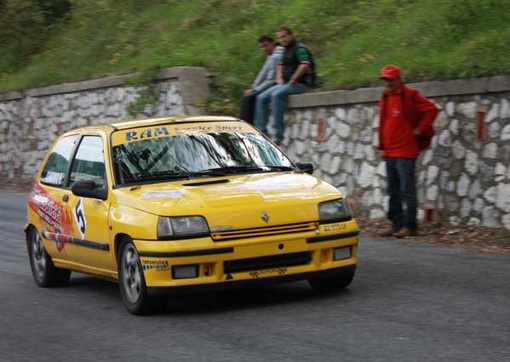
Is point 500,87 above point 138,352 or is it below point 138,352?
above

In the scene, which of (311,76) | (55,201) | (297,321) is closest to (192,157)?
(55,201)

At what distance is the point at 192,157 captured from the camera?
32.2 feet

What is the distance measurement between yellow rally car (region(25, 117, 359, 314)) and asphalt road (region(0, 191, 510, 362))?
0.99ft

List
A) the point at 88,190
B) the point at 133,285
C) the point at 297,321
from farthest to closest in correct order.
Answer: the point at 88,190
the point at 133,285
the point at 297,321

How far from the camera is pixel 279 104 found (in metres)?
16.8

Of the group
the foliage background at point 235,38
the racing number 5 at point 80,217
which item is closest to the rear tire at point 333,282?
the racing number 5 at point 80,217

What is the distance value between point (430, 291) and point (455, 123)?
175 inches

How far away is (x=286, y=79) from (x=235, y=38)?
469 cm

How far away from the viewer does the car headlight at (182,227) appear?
27.9 feet

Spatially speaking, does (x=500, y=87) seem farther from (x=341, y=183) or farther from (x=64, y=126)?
(x=64, y=126)

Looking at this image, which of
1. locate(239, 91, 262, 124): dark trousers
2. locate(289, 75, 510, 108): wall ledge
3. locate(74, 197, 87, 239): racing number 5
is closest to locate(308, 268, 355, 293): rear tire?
locate(74, 197, 87, 239): racing number 5

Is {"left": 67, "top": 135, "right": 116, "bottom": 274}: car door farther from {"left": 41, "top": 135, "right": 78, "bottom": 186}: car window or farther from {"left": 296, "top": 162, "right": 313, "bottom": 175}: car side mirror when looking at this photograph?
{"left": 296, "top": 162, "right": 313, "bottom": 175}: car side mirror

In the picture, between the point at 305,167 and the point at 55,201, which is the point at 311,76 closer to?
the point at 305,167

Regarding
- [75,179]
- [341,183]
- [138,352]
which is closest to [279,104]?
[341,183]
